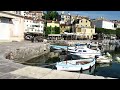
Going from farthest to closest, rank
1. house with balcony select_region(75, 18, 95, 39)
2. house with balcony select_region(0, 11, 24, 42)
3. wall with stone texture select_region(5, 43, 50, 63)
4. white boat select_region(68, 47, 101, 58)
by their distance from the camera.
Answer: house with balcony select_region(75, 18, 95, 39) < house with balcony select_region(0, 11, 24, 42) < white boat select_region(68, 47, 101, 58) < wall with stone texture select_region(5, 43, 50, 63)

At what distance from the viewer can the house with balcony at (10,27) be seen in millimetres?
36719

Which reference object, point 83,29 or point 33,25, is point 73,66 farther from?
point 83,29

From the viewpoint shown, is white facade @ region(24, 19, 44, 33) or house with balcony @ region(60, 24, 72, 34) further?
house with balcony @ region(60, 24, 72, 34)

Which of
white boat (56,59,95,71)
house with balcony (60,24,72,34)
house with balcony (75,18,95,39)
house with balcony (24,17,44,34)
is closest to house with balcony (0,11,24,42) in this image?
white boat (56,59,95,71)

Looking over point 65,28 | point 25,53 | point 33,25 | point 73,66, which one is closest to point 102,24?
point 65,28

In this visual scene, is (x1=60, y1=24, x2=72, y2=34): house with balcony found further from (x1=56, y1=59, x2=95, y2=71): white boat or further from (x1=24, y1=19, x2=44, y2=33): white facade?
(x1=56, y1=59, x2=95, y2=71): white boat

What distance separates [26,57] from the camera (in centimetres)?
3316

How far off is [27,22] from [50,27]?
8.32 meters

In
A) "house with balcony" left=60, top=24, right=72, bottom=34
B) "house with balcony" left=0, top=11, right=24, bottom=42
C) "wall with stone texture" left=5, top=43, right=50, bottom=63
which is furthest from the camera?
"house with balcony" left=60, top=24, right=72, bottom=34

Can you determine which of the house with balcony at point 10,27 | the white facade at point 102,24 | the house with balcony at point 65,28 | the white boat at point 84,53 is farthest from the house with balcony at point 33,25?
the white facade at point 102,24

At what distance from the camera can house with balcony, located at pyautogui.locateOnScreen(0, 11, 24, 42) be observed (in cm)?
3672
